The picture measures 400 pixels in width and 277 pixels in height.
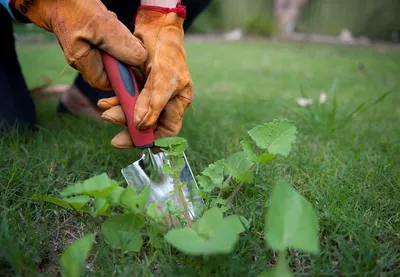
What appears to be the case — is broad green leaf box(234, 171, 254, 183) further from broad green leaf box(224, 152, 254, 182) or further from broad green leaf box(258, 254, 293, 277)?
broad green leaf box(258, 254, 293, 277)

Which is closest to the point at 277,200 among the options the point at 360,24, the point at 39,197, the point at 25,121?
the point at 39,197

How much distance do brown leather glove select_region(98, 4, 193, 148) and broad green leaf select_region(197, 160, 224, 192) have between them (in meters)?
0.20

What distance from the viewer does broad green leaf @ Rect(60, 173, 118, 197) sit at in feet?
2.36

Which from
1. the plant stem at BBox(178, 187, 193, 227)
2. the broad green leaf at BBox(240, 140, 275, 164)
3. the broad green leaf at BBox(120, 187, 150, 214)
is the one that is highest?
the broad green leaf at BBox(240, 140, 275, 164)

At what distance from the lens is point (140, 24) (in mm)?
1122

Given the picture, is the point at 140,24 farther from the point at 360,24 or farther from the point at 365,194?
the point at 360,24

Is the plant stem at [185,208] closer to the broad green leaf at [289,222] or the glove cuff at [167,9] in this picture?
the broad green leaf at [289,222]

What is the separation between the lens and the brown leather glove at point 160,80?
1.01m

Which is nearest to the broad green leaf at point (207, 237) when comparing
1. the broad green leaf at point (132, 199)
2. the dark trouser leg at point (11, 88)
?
the broad green leaf at point (132, 199)

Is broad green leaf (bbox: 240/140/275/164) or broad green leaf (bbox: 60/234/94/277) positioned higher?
broad green leaf (bbox: 240/140/275/164)

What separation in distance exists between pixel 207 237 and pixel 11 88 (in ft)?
3.97

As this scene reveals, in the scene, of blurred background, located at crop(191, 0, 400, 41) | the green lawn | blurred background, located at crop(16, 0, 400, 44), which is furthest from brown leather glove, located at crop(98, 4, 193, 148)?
blurred background, located at crop(191, 0, 400, 41)

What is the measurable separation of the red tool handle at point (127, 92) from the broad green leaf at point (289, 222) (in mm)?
444

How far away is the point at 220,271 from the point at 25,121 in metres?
1.06
